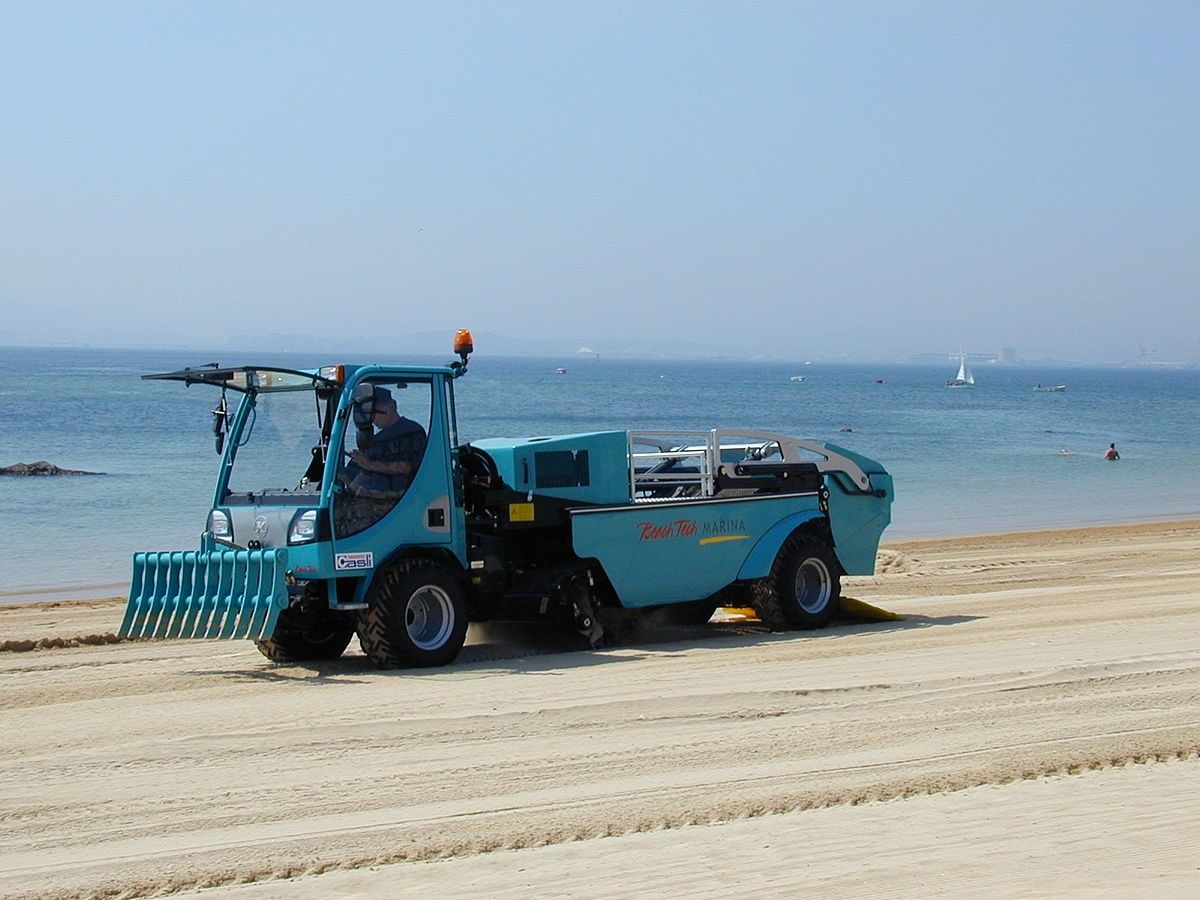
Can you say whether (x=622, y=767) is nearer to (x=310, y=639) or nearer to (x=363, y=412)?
(x=363, y=412)

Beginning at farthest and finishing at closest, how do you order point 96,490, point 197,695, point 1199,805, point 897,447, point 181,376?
point 897,447 → point 96,490 → point 181,376 → point 197,695 → point 1199,805

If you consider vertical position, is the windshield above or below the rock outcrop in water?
above

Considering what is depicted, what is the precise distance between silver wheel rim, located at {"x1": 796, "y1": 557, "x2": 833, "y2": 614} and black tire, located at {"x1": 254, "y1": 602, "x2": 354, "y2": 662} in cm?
383

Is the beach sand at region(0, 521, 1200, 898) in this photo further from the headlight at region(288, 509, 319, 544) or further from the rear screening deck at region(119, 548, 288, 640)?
the headlight at region(288, 509, 319, 544)

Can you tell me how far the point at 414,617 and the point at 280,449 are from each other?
153 cm

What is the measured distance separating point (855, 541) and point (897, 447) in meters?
42.9

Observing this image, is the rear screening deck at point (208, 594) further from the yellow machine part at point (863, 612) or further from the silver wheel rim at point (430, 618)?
the yellow machine part at point (863, 612)

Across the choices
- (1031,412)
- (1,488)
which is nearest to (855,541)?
(1,488)

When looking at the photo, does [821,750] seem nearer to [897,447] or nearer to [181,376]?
[181,376]

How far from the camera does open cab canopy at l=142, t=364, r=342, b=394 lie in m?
10.2

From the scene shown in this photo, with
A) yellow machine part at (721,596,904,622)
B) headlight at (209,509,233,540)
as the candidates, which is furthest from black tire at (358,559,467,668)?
yellow machine part at (721,596,904,622)

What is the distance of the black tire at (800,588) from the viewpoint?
12.1 metres

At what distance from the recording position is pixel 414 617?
33.8 ft

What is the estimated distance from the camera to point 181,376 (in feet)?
33.2
